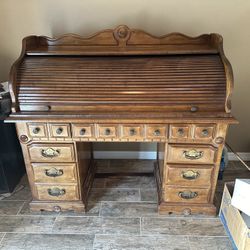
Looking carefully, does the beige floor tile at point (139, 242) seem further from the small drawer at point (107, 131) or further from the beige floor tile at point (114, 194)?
the small drawer at point (107, 131)

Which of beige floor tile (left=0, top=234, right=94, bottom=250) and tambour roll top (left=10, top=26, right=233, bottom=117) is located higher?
tambour roll top (left=10, top=26, right=233, bottom=117)

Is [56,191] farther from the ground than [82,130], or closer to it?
closer to it

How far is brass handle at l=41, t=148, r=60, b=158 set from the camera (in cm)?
156

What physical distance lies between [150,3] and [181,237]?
5.99ft

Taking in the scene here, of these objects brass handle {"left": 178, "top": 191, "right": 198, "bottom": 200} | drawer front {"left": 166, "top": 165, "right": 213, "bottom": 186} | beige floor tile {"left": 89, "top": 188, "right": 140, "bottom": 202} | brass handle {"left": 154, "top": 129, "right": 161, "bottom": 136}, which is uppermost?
brass handle {"left": 154, "top": 129, "right": 161, "bottom": 136}

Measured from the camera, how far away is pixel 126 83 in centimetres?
144

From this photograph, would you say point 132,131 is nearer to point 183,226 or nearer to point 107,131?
point 107,131

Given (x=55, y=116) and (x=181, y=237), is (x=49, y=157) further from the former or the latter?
(x=181, y=237)

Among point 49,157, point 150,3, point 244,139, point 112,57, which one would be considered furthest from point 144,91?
point 244,139

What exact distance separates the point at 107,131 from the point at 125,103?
22 cm

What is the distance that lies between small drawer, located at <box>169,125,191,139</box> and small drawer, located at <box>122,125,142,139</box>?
201 millimetres

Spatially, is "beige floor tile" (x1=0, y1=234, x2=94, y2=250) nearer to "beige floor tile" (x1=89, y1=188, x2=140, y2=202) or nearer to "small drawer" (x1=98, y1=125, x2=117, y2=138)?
"beige floor tile" (x1=89, y1=188, x2=140, y2=202)

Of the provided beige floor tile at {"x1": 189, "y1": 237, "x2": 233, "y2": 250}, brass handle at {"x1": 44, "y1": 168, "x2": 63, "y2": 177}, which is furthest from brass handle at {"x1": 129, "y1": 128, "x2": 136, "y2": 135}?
beige floor tile at {"x1": 189, "y1": 237, "x2": 233, "y2": 250}

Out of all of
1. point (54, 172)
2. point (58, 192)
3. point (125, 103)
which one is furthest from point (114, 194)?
point (125, 103)
